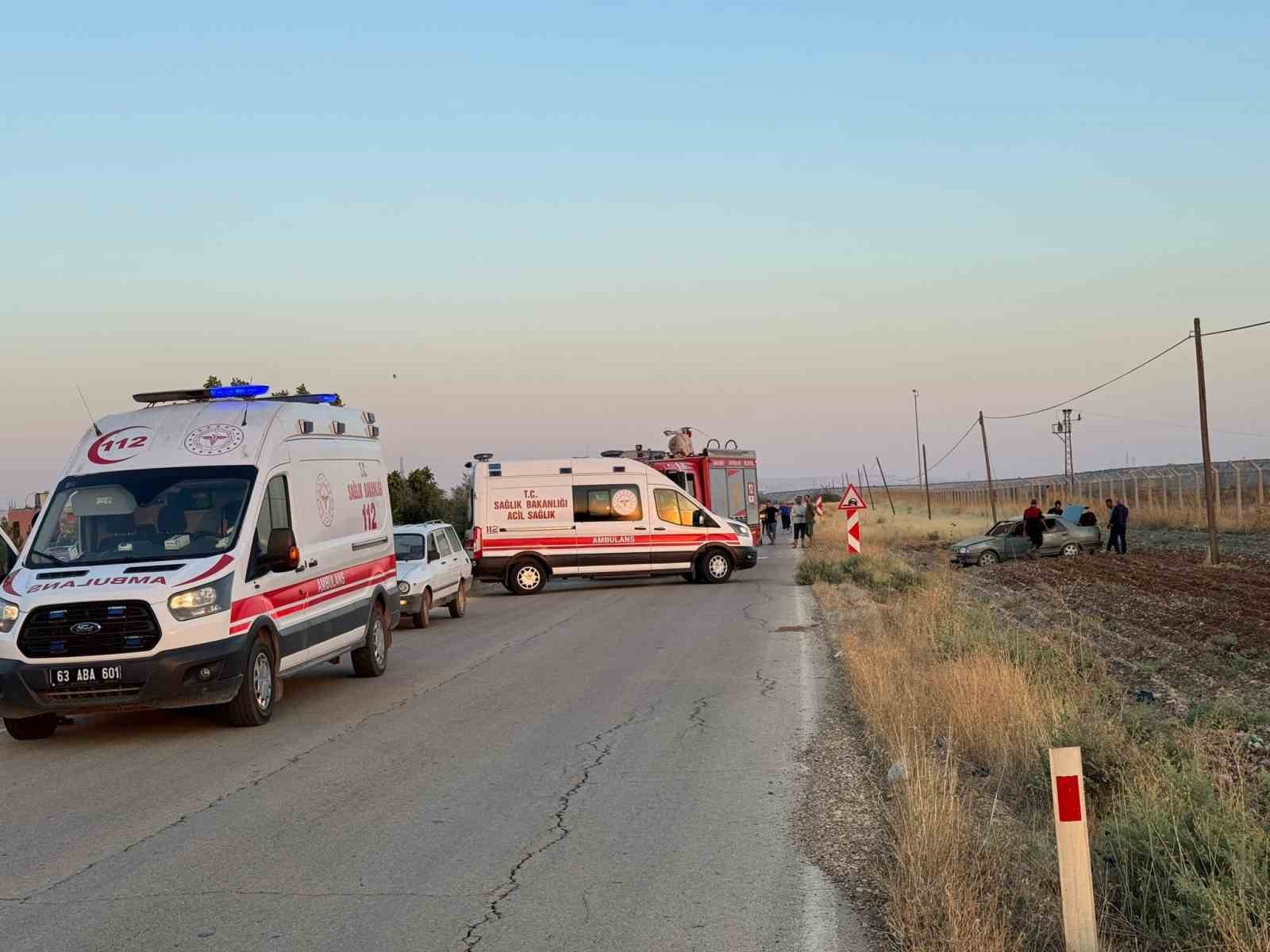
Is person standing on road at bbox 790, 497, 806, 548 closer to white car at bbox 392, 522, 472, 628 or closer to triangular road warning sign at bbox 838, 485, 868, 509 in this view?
triangular road warning sign at bbox 838, 485, 868, 509

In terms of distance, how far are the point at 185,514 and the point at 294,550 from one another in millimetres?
965

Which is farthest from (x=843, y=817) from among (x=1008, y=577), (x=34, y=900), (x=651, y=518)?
(x=1008, y=577)

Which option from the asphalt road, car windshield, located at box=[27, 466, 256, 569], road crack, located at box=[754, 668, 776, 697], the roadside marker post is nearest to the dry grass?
the roadside marker post

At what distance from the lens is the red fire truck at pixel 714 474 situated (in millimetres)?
37031

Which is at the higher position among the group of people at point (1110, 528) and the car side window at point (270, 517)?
the car side window at point (270, 517)

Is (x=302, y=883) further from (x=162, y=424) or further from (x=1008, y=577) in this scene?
(x=1008, y=577)

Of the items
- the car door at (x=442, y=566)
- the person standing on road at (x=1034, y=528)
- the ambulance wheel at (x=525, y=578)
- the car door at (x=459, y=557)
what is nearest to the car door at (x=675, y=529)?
the ambulance wheel at (x=525, y=578)

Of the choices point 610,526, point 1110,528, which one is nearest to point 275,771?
point 610,526

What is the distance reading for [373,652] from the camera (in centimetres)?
1464

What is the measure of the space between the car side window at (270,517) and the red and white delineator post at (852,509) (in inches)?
824

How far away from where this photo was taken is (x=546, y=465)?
29.3m

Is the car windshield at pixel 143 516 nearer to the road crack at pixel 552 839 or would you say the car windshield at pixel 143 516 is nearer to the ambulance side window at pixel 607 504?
the road crack at pixel 552 839

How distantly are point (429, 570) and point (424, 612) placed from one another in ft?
2.29

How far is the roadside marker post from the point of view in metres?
4.93
